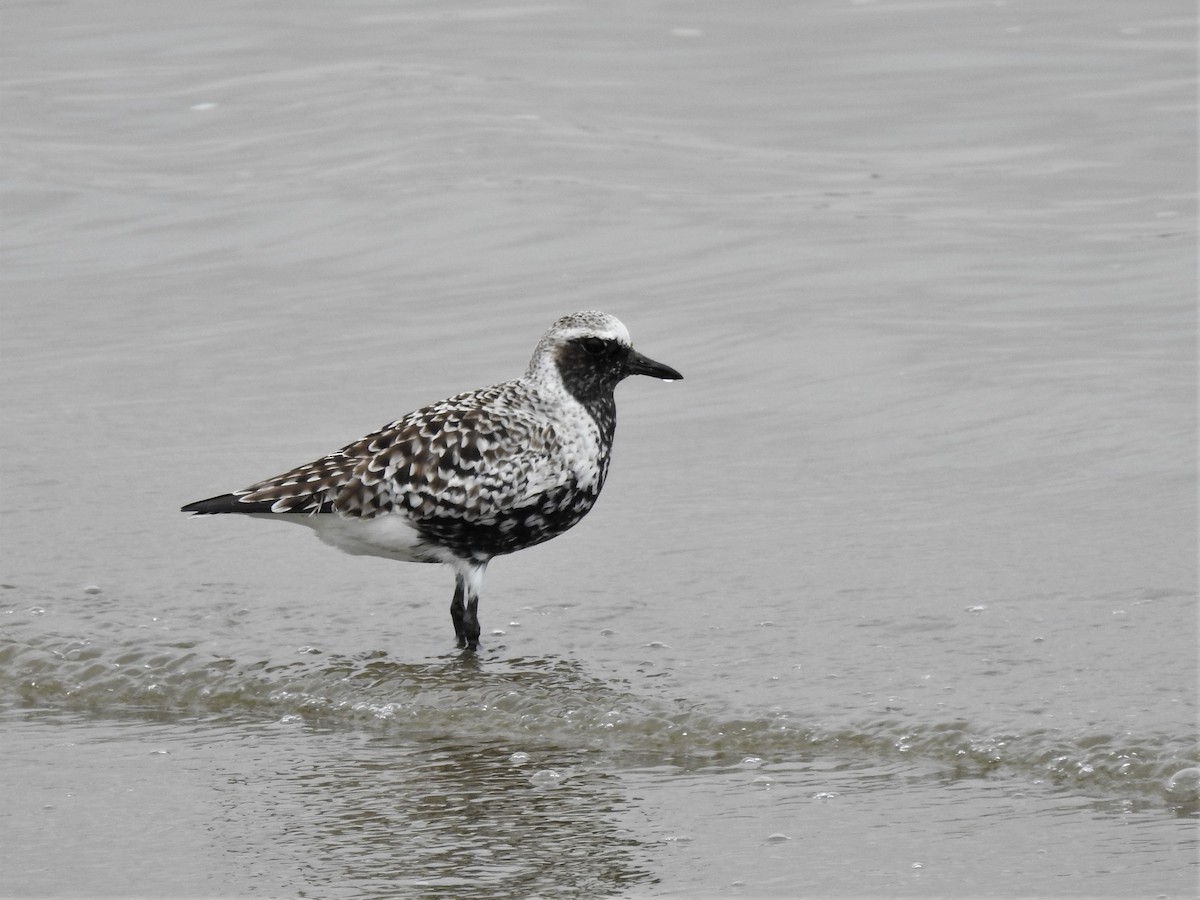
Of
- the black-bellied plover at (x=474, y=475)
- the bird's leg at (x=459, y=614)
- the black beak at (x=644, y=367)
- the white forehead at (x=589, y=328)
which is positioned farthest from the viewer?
the black beak at (x=644, y=367)

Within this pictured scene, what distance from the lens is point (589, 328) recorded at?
8703mm

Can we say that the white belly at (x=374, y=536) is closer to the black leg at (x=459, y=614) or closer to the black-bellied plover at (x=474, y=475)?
the black-bellied plover at (x=474, y=475)

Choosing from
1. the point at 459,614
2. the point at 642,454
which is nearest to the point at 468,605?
the point at 459,614

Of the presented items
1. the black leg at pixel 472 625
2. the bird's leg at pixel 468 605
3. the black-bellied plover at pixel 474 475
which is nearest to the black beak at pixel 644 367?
the black-bellied plover at pixel 474 475

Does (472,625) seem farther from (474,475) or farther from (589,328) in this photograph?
(589,328)

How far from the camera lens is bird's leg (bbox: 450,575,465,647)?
8430 mm

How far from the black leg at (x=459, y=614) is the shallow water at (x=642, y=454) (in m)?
0.16

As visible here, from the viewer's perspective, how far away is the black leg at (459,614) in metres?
8.43

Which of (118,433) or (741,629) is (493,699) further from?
(118,433)

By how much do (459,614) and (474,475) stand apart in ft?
2.15

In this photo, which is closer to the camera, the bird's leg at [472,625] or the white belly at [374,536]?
the white belly at [374,536]

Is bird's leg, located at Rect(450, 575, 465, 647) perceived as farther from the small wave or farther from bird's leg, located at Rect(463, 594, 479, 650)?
the small wave

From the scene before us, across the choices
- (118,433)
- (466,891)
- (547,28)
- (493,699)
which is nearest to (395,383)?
(118,433)

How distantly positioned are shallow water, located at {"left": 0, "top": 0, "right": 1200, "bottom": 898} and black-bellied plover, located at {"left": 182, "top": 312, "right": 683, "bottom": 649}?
0.51 metres
